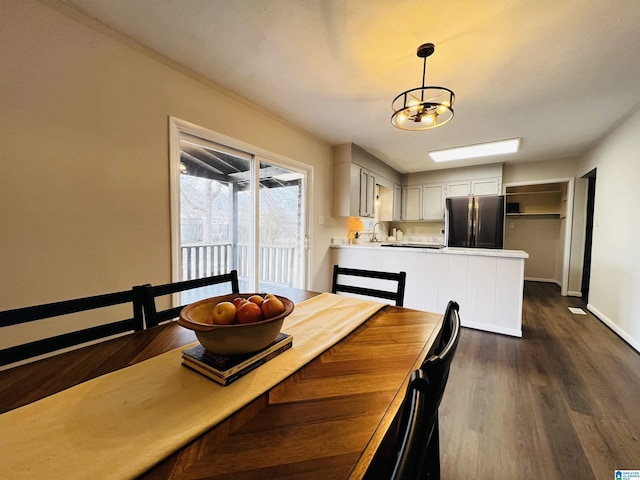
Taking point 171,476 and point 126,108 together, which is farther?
point 126,108

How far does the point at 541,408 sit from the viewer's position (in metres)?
1.72

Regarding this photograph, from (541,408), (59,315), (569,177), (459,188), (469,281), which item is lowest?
(541,408)

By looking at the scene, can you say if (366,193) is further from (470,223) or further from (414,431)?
(414,431)

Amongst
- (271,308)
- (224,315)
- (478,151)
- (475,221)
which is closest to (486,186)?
(475,221)

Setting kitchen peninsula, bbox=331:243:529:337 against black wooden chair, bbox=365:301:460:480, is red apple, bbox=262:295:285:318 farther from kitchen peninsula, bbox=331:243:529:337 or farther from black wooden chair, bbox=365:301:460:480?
kitchen peninsula, bbox=331:243:529:337

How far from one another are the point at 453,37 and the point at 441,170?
154 inches

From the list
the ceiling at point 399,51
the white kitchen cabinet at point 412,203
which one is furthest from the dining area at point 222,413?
the white kitchen cabinet at point 412,203

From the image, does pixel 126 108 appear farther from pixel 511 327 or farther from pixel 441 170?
pixel 441 170

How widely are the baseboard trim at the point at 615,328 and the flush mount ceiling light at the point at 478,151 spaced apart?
8.01 feet

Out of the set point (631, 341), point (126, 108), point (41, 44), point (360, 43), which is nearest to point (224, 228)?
point (126, 108)

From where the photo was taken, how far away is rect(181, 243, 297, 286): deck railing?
2.40m

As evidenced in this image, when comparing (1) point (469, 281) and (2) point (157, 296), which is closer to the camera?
(2) point (157, 296)

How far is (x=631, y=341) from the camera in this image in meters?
2.59

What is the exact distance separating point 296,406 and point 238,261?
2234mm
